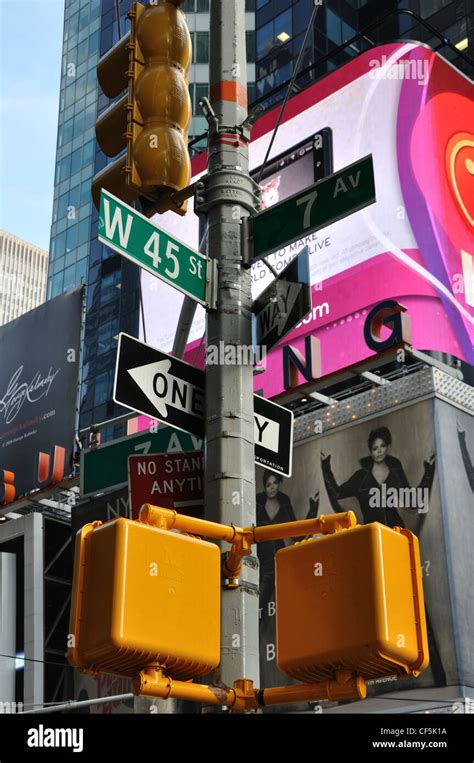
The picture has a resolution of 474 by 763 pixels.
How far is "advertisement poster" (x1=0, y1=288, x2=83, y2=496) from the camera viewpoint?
30.5 meters

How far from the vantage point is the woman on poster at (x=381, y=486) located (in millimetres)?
20969

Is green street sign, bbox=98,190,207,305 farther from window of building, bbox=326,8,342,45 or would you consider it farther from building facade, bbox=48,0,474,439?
window of building, bbox=326,8,342,45

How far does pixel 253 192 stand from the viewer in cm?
678

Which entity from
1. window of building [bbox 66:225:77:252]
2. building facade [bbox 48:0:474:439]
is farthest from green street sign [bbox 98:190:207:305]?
window of building [bbox 66:225:77:252]

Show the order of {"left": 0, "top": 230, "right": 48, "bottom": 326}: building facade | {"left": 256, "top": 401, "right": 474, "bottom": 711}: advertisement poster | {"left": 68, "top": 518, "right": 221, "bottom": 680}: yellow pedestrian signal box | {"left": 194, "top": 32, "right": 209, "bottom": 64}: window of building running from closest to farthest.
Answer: {"left": 68, "top": 518, "right": 221, "bottom": 680}: yellow pedestrian signal box
{"left": 256, "top": 401, "right": 474, "bottom": 711}: advertisement poster
{"left": 194, "top": 32, "right": 209, "bottom": 64}: window of building
{"left": 0, "top": 230, "right": 48, "bottom": 326}: building facade

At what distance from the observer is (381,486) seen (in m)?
21.7

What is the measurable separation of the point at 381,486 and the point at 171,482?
1597cm

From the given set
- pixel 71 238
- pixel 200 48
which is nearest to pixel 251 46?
pixel 200 48

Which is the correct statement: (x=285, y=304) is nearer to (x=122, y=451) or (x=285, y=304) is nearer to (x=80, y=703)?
(x=122, y=451)

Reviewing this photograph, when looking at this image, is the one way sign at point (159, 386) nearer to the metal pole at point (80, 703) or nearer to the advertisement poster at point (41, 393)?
the metal pole at point (80, 703)

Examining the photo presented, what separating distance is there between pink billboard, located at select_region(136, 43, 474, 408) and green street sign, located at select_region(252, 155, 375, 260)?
19170mm

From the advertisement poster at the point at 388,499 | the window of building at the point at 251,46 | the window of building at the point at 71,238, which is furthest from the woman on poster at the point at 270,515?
the window of building at the point at 71,238

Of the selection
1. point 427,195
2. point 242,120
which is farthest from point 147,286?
point 242,120
